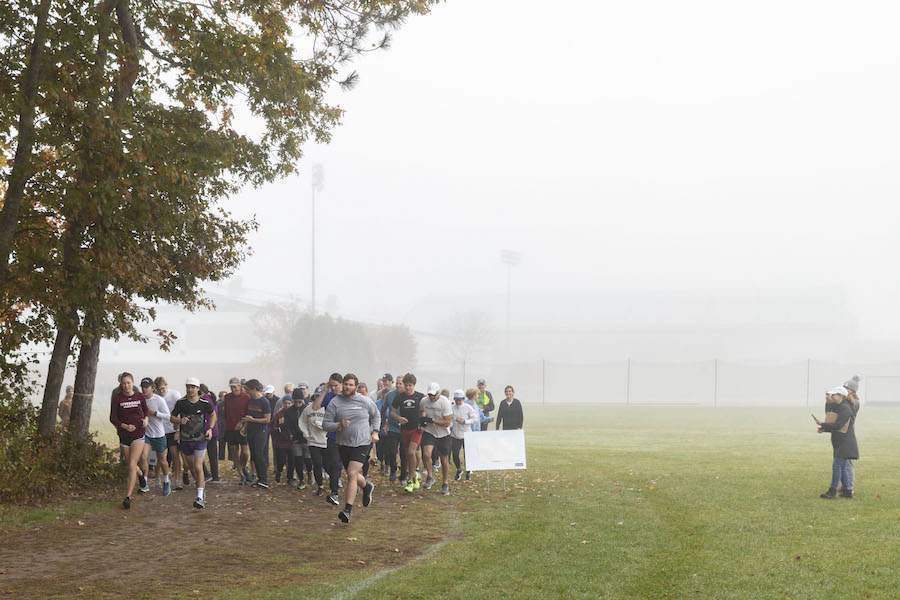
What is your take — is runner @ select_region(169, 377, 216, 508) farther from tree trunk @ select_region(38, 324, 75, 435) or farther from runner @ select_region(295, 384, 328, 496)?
tree trunk @ select_region(38, 324, 75, 435)

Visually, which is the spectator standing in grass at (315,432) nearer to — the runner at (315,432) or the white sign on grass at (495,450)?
the runner at (315,432)

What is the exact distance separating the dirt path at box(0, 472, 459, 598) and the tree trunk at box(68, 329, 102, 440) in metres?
2.09

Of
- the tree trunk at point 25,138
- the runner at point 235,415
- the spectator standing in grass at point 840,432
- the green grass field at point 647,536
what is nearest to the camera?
the green grass field at point 647,536

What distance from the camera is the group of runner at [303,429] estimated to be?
12375 mm

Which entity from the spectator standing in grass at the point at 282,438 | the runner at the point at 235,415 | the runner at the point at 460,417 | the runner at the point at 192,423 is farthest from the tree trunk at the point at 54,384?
the runner at the point at 460,417

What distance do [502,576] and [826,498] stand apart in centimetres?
749

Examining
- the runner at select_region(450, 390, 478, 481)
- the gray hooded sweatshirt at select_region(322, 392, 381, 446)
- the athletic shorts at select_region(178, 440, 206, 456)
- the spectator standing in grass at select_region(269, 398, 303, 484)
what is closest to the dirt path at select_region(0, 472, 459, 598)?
the athletic shorts at select_region(178, 440, 206, 456)

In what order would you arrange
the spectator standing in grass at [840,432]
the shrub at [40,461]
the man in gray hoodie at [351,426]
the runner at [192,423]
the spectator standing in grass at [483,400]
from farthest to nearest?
the spectator standing in grass at [483,400]
the runner at [192,423]
the spectator standing in grass at [840,432]
the shrub at [40,461]
the man in gray hoodie at [351,426]

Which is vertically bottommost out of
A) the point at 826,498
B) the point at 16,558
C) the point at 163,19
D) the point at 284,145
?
the point at 16,558

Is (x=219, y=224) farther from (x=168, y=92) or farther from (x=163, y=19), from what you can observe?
(x=163, y=19)

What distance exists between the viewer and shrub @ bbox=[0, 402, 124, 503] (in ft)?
44.2

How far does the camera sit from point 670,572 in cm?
894

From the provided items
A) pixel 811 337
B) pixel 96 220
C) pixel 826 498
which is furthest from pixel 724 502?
pixel 811 337

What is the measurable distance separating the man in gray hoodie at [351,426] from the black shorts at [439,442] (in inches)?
114
